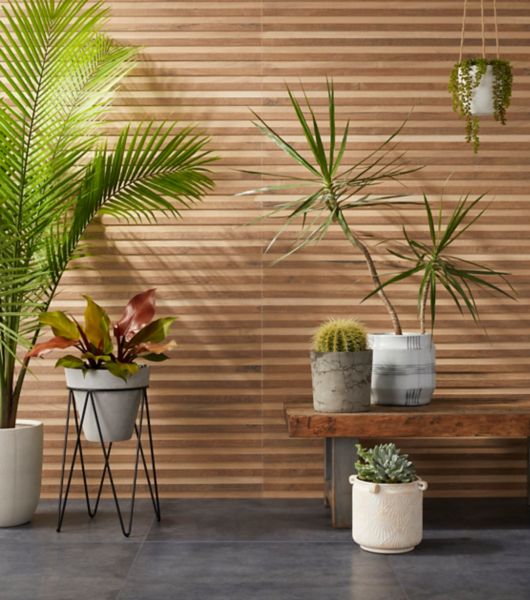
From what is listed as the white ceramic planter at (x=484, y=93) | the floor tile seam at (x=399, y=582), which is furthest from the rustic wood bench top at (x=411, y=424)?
the white ceramic planter at (x=484, y=93)

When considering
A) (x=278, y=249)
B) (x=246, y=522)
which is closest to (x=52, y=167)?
(x=278, y=249)

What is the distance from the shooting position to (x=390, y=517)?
345 centimetres

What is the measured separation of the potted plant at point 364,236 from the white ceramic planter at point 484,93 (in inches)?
18.1

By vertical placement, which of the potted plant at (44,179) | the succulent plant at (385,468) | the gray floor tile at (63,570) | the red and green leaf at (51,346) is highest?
the potted plant at (44,179)

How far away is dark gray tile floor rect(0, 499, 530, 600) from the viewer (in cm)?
308

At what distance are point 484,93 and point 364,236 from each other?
3.04ft

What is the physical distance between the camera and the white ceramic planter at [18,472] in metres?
3.80

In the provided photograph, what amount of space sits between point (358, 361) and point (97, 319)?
1.10 metres

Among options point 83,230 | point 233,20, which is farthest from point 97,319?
point 233,20

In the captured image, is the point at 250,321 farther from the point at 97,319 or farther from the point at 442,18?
the point at 442,18

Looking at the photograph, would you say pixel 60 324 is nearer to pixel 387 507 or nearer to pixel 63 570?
pixel 63 570

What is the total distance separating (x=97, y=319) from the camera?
371 centimetres

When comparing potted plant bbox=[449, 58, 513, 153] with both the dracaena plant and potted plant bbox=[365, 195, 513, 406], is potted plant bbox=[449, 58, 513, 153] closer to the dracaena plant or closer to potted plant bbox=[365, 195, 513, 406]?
potted plant bbox=[365, 195, 513, 406]

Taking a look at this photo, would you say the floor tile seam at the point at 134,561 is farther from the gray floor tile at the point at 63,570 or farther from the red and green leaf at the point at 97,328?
the red and green leaf at the point at 97,328
